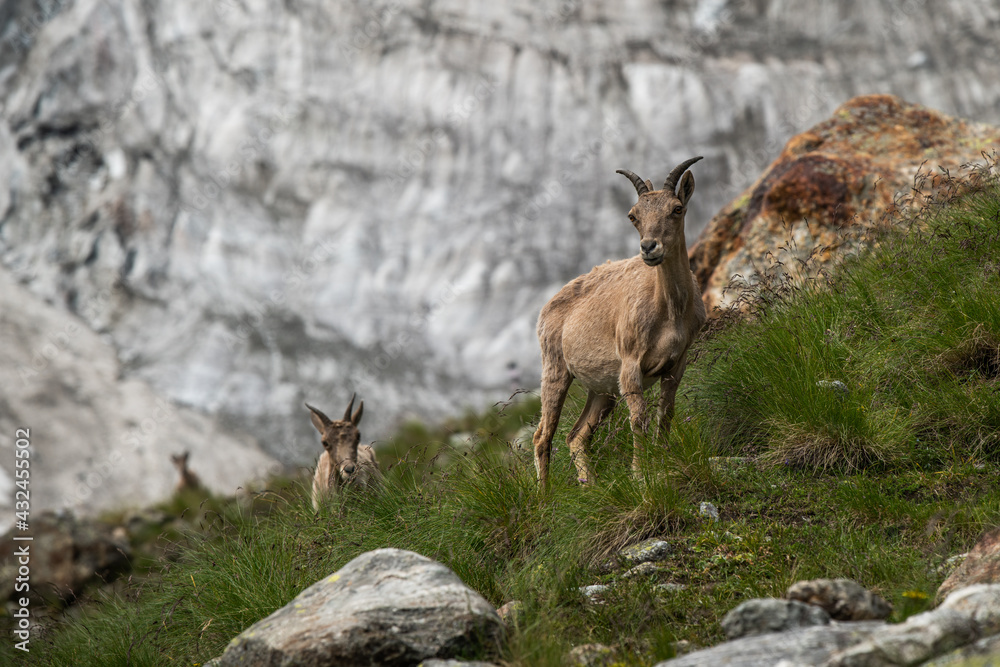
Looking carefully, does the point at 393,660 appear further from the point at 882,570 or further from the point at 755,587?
the point at 882,570

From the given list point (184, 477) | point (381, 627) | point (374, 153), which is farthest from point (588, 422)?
point (374, 153)

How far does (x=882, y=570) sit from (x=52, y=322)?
979 inches

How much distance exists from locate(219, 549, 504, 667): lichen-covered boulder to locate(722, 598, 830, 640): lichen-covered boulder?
4.37 feet

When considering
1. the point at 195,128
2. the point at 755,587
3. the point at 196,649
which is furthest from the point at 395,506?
the point at 195,128

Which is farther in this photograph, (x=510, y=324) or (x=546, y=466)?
(x=510, y=324)

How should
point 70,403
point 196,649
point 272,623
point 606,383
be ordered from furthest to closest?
point 70,403
point 606,383
point 196,649
point 272,623

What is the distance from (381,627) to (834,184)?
7.65 meters

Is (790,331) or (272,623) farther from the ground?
(790,331)

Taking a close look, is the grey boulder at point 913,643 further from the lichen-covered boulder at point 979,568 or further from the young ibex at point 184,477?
the young ibex at point 184,477

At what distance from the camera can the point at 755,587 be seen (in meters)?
4.97

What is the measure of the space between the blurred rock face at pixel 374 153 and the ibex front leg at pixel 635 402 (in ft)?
53.9

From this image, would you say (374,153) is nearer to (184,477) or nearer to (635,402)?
(184,477)

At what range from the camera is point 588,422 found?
7.37 meters

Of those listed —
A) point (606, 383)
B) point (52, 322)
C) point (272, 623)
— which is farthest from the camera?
point (52, 322)
